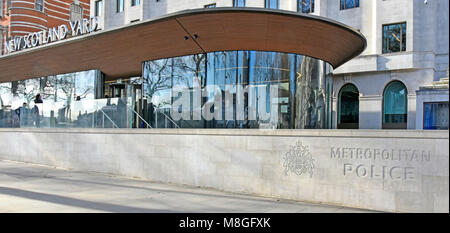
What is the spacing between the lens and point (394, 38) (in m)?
29.0

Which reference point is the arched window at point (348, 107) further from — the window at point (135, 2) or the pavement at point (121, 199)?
the window at point (135, 2)

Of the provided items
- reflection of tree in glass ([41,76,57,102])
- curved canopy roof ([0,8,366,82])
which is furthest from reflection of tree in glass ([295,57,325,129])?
reflection of tree in glass ([41,76,57,102])

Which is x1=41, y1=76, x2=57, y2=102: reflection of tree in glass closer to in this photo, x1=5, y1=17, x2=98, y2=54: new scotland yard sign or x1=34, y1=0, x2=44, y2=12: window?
x1=5, y1=17, x2=98, y2=54: new scotland yard sign

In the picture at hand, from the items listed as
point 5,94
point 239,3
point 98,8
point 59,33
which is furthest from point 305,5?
point 98,8

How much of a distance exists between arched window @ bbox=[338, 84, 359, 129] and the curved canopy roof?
42.5ft

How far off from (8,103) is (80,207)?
24.2 m

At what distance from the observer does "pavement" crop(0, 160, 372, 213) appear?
8758 mm

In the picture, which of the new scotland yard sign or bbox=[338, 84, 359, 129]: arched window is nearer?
the new scotland yard sign

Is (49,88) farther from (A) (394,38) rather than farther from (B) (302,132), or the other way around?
(A) (394,38)

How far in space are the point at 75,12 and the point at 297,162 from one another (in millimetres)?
52096

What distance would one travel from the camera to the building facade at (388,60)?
27.8 metres

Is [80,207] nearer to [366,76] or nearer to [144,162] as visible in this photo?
[144,162]

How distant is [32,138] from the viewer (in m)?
19.2

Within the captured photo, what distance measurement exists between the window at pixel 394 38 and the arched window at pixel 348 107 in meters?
4.11
